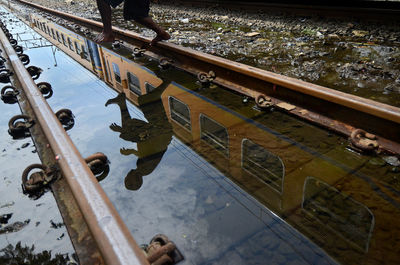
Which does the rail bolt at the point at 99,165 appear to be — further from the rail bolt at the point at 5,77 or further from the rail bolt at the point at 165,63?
the rail bolt at the point at 5,77

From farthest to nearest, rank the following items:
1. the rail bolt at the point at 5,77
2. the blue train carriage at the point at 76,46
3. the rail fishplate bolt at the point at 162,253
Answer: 1. the blue train carriage at the point at 76,46
2. the rail bolt at the point at 5,77
3. the rail fishplate bolt at the point at 162,253

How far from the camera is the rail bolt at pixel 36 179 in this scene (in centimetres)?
180

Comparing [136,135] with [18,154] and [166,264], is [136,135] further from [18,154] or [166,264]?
[166,264]

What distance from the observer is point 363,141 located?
2061mm

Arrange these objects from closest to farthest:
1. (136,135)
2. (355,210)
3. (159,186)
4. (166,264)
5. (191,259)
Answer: (166,264) < (191,259) < (355,210) < (159,186) < (136,135)

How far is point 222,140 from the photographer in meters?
2.40

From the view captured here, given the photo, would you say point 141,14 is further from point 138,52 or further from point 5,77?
point 5,77

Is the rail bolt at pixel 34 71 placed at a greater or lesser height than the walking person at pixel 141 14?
lesser

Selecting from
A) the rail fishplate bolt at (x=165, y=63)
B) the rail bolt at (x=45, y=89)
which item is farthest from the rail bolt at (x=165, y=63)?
the rail bolt at (x=45, y=89)

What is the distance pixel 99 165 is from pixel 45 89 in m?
2.14

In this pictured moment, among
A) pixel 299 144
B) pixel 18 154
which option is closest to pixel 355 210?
pixel 299 144

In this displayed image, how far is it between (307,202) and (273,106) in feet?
4.22

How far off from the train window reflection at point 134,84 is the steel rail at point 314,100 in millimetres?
739

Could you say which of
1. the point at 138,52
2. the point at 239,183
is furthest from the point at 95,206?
the point at 138,52
